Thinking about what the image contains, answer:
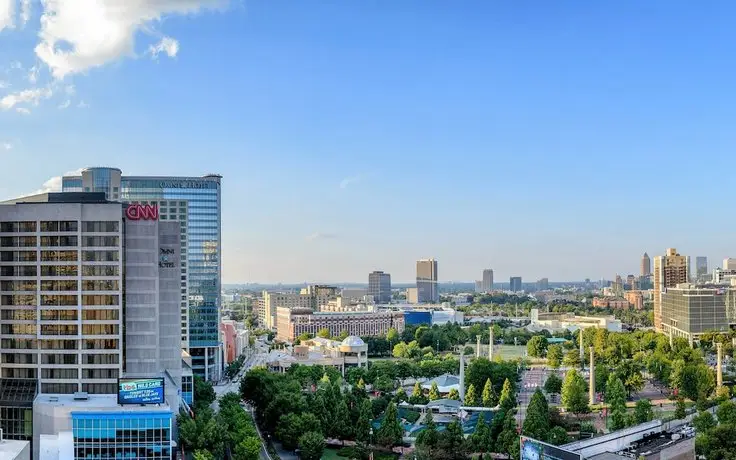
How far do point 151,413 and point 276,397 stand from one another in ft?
61.8

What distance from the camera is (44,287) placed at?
51.9 metres

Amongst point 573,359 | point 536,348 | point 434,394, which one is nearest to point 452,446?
point 434,394

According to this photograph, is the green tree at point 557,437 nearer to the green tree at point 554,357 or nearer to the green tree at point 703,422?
the green tree at point 703,422

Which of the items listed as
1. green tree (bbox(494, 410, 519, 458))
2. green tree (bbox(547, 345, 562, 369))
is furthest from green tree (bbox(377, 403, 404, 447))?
green tree (bbox(547, 345, 562, 369))

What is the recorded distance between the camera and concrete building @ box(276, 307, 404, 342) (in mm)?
161000

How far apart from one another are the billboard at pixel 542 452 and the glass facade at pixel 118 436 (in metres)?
21.0

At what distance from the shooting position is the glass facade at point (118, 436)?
46094 millimetres

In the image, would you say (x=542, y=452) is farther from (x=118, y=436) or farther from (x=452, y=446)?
(x=118, y=436)

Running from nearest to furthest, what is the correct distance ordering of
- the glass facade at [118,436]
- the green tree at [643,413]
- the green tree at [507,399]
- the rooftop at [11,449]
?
the rooftop at [11,449] < the glass facade at [118,436] < the green tree at [643,413] < the green tree at [507,399]

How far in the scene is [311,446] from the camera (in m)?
55.2

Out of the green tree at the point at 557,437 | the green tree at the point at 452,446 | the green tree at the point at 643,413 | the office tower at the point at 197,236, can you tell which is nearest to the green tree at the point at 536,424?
the green tree at the point at 557,437

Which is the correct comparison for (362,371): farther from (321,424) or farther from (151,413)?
(151,413)

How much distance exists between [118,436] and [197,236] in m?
57.9

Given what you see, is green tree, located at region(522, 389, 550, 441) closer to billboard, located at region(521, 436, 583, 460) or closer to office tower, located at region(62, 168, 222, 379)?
billboard, located at region(521, 436, 583, 460)
